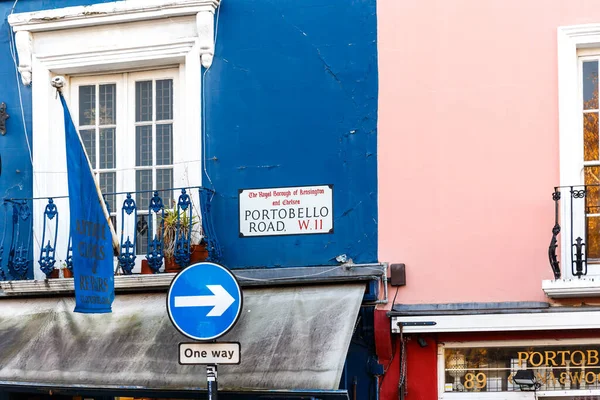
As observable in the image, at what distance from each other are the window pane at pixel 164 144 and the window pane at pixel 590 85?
4121mm

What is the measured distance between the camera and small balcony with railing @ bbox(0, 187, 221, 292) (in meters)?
11.5

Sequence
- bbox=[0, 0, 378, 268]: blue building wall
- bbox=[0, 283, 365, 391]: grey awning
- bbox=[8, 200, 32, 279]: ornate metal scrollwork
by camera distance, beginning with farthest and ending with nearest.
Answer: bbox=[8, 200, 32, 279]: ornate metal scrollwork → bbox=[0, 0, 378, 268]: blue building wall → bbox=[0, 283, 365, 391]: grey awning

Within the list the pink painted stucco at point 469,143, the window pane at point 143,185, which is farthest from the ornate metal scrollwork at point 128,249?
the pink painted stucco at point 469,143

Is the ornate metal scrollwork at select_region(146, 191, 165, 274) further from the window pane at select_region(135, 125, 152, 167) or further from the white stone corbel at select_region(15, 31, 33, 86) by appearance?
the white stone corbel at select_region(15, 31, 33, 86)

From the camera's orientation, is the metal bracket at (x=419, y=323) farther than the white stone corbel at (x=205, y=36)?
No

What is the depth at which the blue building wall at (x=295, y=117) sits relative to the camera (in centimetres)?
1127

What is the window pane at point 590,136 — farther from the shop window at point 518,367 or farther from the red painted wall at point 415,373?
the red painted wall at point 415,373

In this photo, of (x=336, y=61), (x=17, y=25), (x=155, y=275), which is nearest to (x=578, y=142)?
(x=336, y=61)

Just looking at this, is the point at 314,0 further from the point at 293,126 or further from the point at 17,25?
the point at 17,25

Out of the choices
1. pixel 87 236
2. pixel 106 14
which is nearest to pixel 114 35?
pixel 106 14

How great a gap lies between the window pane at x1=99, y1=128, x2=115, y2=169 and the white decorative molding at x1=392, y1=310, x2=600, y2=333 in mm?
3517

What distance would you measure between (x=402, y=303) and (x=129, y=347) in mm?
2548

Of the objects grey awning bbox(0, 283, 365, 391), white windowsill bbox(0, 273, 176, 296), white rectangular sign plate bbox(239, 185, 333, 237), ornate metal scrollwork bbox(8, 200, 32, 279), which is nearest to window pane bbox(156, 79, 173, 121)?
white rectangular sign plate bbox(239, 185, 333, 237)

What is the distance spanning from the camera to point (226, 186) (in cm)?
1161
